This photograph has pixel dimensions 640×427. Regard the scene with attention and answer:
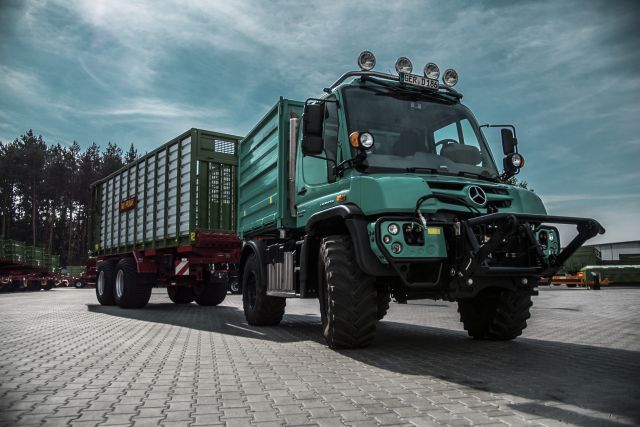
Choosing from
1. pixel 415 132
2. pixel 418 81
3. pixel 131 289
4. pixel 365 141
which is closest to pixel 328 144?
pixel 365 141

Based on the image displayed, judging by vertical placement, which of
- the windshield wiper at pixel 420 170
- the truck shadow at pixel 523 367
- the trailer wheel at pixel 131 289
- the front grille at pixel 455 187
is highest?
the windshield wiper at pixel 420 170

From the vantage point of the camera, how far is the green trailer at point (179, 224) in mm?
11820

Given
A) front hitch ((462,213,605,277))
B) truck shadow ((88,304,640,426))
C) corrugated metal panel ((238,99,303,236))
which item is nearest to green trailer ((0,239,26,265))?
corrugated metal panel ((238,99,303,236))

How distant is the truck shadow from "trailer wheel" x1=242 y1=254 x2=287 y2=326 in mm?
540

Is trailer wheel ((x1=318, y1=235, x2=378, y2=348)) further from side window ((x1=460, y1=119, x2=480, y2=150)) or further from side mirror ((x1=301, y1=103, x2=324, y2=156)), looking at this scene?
side window ((x1=460, y1=119, x2=480, y2=150))

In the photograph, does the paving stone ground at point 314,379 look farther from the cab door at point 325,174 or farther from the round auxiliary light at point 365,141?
the round auxiliary light at point 365,141

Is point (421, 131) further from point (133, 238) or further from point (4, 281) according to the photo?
point (4, 281)

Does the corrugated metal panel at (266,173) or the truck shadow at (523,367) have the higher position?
the corrugated metal panel at (266,173)

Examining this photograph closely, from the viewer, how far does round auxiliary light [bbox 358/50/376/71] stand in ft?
21.1

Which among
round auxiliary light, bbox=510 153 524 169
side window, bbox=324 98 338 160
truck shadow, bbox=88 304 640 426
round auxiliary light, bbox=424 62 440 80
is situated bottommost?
truck shadow, bbox=88 304 640 426

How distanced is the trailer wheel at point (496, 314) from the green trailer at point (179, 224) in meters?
6.59

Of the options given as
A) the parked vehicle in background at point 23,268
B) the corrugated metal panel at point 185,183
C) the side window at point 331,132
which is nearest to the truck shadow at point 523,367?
the side window at point 331,132

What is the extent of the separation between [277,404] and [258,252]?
4.94m

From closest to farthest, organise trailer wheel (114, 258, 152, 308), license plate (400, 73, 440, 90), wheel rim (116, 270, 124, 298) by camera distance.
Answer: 1. license plate (400, 73, 440, 90)
2. trailer wheel (114, 258, 152, 308)
3. wheel rim (116, 270, 124, 298)
